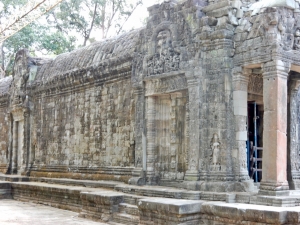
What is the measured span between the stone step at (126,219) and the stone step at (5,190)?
6836 mm

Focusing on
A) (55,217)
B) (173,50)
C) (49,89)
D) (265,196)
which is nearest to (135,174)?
(55,217)

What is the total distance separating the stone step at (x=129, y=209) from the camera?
10179 millimetres

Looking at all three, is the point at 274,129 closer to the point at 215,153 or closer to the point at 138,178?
the point at 215,153

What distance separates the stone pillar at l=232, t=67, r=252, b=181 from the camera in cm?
962

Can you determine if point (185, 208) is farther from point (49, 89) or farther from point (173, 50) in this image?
point (49, 89)

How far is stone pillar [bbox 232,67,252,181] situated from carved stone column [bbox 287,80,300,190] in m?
1.61

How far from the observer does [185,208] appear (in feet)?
28.1

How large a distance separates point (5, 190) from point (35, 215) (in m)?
4.48

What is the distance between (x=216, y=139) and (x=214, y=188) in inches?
41.0

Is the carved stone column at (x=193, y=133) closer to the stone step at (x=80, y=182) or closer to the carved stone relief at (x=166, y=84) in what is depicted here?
the carved stone relief at (x=166, y=84)

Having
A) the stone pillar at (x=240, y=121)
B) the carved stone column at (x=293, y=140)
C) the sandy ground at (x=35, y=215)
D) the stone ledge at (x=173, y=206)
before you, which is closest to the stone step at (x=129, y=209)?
the sandy ground at (x=35, y=215)

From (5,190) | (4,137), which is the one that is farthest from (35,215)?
(4,137)

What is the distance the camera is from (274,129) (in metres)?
8.83

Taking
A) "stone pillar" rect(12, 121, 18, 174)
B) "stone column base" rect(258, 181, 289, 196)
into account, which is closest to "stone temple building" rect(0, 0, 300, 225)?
"stone column base" rect(258, 181, 289, 196)
